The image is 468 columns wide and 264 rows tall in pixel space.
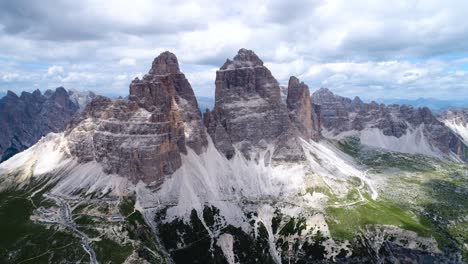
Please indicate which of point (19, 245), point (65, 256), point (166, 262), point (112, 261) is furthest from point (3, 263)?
point (166, 262)

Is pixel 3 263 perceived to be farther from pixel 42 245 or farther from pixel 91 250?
pixel 91 250

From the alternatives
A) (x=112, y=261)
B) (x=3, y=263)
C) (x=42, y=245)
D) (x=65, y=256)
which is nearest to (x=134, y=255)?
(x=112, y=261)

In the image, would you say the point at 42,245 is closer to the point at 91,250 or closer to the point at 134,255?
the point at 91,250

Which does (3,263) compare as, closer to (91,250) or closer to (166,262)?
(91,250)

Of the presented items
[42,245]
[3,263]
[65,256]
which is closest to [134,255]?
[65,256]

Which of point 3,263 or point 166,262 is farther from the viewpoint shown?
point 166,262
